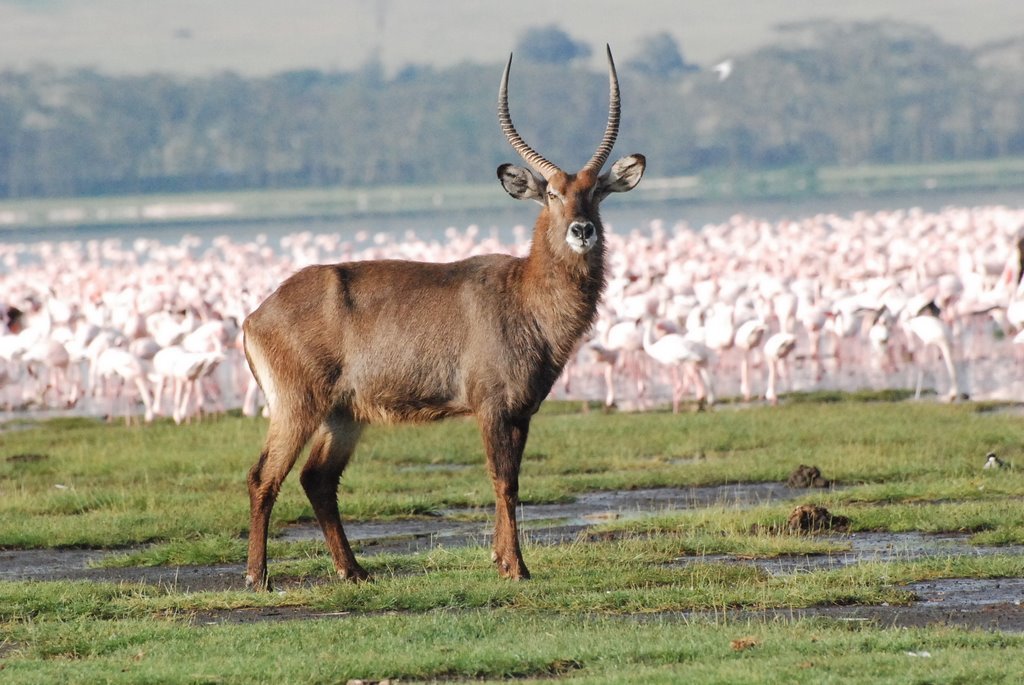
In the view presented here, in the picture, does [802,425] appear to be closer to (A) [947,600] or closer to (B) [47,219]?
(A) [947,600]

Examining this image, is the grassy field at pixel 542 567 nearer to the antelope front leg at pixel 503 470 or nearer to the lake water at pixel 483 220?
the antelope front leg at pixel 503 470

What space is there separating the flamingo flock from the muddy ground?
3.56m

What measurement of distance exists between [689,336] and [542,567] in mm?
11291

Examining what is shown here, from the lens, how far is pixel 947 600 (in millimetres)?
9219

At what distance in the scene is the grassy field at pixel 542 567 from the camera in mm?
7879

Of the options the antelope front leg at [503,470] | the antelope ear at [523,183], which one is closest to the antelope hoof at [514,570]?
the antelope front leg at [503,470]

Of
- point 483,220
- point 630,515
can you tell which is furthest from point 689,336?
point 483,220

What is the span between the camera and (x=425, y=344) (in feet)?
34.1

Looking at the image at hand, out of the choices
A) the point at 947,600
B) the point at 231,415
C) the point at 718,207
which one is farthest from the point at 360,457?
the point at 718,207

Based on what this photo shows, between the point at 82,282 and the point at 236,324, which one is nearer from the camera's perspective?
the point at 236,324

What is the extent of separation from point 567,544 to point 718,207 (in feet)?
374

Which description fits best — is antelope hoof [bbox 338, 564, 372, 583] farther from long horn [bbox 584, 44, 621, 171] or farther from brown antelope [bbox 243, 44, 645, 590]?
long horn [bbox 584, 44, 621, 171]

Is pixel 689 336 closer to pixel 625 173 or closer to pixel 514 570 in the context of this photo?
pixel 625 173

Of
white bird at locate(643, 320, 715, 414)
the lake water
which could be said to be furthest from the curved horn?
the lake water
